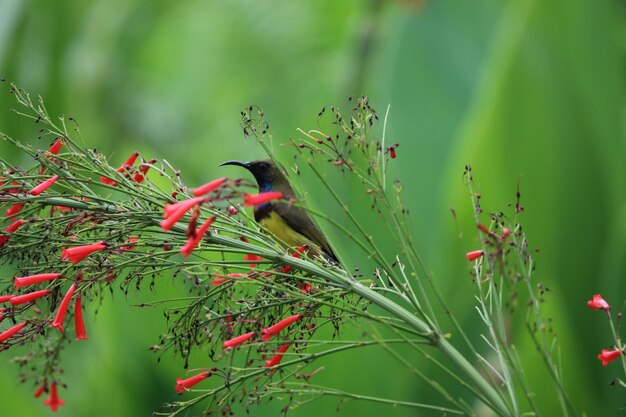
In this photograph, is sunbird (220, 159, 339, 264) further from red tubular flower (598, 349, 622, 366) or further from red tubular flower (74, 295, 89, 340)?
red tubular flower (598, 349, 622, 366)

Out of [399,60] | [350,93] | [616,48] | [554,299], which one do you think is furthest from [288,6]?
[554,299]

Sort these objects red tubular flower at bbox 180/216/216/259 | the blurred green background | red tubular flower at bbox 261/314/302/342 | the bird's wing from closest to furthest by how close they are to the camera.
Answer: red tubular flower at bbox 180/216/216/259 < red tubular flower at bbox 261/314/302/342 < the bird's wing < the blurred green background

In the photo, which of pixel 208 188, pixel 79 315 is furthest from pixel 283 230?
pixel 208 188

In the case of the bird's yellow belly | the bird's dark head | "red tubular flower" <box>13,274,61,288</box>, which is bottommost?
the bird's yellow belly

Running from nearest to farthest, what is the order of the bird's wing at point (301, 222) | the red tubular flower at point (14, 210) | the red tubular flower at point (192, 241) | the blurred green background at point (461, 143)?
1. the red tubular flower at point (192, 241)
2. the red tubular flower at point (14, 210)
3. the bird's wing at point (301, 222)
4. the blurred green background at point (461, 143)

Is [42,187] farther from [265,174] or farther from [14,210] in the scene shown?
[265,174]

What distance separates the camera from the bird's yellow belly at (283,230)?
1680 millimetres

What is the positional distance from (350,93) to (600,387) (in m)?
1.81

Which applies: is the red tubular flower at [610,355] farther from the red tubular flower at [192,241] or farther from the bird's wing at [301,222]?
the bird's wing at [301,222]

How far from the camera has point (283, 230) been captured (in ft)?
5.60

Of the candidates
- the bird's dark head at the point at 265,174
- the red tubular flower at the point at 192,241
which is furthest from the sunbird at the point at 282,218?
the red tubular flower at the point at 192,241

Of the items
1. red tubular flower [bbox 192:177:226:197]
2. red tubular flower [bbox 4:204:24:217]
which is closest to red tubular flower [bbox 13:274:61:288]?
red tubular flower [bbox 4:204:24:217]

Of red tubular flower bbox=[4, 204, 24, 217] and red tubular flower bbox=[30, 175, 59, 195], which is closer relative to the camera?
red tubular flower bbox=[30, 175, 59, 195]

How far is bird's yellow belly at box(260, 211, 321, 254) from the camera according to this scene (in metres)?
1.68
